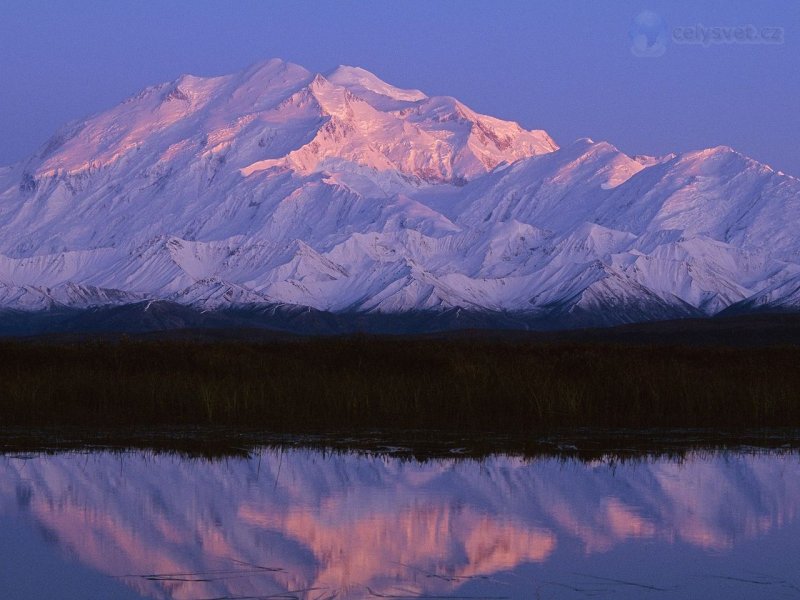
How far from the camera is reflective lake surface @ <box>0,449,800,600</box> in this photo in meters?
14.6

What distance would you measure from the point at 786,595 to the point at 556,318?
608 feet

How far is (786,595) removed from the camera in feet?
46.4

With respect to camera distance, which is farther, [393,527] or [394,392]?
[394,392]

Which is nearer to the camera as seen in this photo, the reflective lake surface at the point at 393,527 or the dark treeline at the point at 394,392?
the reflective lake surface at the point at 393,527

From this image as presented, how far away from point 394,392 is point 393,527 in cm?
1348

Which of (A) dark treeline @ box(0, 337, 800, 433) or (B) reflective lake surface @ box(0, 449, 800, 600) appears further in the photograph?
(A) dark treeline @ box(0, 337, 800, 433)

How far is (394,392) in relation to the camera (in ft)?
102

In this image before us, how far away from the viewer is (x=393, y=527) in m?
17.5

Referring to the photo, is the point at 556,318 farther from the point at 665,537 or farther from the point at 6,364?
the point at 665,537

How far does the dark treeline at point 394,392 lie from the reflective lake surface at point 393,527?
5.21m

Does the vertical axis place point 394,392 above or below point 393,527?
above

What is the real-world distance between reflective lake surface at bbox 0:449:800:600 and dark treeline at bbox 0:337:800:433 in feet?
17.1

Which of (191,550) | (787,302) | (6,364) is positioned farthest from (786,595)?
(787,302)

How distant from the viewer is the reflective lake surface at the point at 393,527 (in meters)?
14.6
